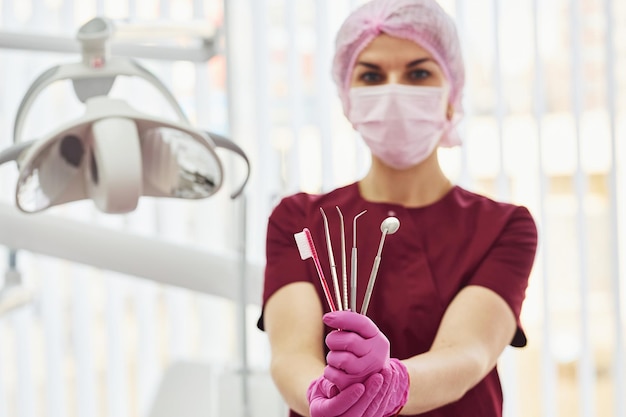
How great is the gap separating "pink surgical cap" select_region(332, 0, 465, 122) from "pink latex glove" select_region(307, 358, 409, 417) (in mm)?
541

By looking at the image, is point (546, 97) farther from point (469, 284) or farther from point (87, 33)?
point (87, 33)

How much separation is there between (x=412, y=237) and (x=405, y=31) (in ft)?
1.02

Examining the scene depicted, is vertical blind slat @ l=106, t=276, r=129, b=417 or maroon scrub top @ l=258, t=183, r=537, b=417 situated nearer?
maroon scrub top @ l=258, t=183, r=537, b=417

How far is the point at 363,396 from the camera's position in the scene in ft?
3.84

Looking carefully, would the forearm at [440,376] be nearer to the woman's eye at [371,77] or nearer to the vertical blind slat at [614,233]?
the woman's eye at [371,77]

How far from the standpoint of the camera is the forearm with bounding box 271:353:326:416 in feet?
4.71

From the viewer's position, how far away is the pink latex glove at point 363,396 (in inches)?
45.8

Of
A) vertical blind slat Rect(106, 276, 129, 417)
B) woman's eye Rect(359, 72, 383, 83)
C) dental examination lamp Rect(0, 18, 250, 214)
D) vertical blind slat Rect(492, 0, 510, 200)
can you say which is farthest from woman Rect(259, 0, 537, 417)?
vertical blind slat Rect(106, 276, 129, 417)

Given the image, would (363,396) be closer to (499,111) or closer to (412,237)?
(412,237)

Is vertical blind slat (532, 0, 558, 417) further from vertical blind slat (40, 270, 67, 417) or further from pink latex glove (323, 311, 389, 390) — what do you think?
pink latex glove (323, 311, 389, 390)

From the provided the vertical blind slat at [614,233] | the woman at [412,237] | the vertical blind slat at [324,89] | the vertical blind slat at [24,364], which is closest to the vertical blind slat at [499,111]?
the vertical blind slat at [614,233]

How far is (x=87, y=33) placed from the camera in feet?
5.00

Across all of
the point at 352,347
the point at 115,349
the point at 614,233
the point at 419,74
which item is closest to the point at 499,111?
the point at 614,233

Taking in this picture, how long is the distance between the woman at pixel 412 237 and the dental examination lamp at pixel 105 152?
0.62 ft
